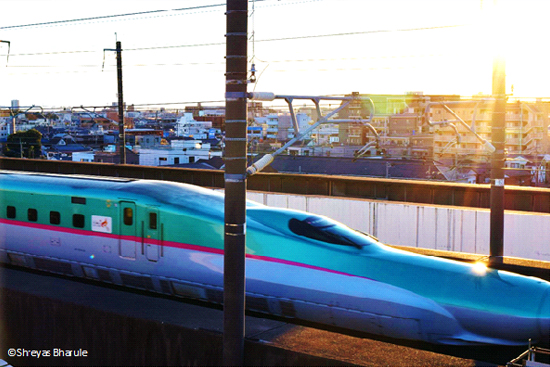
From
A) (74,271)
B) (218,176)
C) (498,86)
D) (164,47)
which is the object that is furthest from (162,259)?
(164,47)

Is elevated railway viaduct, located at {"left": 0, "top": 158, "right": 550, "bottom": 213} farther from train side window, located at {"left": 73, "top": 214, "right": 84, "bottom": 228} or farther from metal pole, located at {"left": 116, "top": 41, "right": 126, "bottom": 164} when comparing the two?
train side window, located at {"left": 73, "top": 214, "right": 84, "bottom": 228}

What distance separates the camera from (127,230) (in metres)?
11.9

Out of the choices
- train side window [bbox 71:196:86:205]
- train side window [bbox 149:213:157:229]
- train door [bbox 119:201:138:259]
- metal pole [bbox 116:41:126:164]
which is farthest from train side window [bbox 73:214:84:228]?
metal pole [bbox 116:41:126:164]

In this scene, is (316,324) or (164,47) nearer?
(316,324)

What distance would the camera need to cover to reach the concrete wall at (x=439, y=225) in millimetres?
19688

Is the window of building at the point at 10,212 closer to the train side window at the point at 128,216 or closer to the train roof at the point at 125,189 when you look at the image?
the train roof at the point at 125,189

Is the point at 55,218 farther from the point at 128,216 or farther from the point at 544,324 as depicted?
the point at 544,324

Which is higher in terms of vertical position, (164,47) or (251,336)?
(164,47)

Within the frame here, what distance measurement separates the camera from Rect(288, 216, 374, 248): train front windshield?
10125 millimetres

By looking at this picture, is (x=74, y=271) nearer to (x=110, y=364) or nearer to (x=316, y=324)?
(x=110, y=364)

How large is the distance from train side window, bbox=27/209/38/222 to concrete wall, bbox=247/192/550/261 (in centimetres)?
1189

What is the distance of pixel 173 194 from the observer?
11789 millimetres

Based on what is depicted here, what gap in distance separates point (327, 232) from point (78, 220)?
17.6 feet

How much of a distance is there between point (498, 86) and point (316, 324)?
18.6 feet
